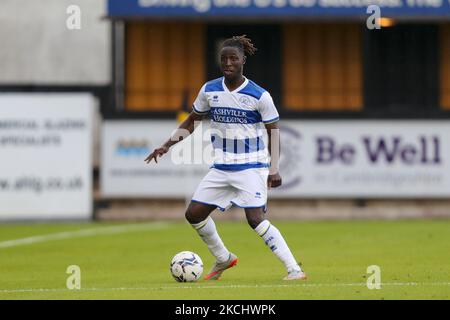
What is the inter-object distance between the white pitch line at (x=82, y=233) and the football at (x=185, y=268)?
747 centimetres

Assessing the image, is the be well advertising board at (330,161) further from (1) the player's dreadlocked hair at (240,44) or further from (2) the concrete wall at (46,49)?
(1) the player's dreadlocked hair at (240,44)

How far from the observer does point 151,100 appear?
96.5 feet

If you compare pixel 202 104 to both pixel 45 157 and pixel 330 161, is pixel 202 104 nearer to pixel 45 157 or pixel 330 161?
pixel 45 157

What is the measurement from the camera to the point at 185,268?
1383cm

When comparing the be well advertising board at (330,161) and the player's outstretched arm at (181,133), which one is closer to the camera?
the player's outstretched arm at (181,133)

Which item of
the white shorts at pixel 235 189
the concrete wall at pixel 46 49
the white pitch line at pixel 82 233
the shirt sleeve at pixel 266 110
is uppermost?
the concrete wall at pixel 46 49

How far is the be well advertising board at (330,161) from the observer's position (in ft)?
88.3

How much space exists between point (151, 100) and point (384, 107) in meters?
5.29

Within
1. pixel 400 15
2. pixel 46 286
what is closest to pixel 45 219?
pixel 400 15

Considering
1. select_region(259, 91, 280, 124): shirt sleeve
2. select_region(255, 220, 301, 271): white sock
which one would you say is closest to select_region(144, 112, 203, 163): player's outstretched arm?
select_region(259, 91, 280, 124): shirt sleeve

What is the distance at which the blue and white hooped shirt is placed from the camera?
1357 centimetres

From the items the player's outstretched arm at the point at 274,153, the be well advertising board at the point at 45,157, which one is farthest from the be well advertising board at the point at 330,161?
the player's outstretched arm at the point at 274,153

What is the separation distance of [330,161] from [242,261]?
958 cm

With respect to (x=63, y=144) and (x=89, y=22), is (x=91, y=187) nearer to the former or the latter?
(x=63, y=144)
